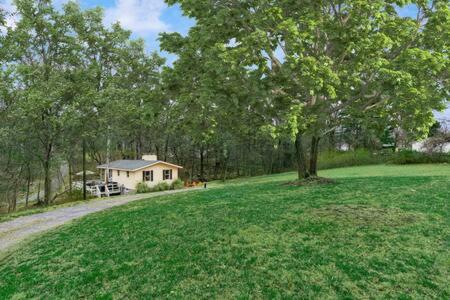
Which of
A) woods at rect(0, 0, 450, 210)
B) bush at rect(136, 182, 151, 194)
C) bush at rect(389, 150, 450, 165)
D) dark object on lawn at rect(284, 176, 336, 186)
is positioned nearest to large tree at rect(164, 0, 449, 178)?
woods at rect(0, 0, 450, 210)

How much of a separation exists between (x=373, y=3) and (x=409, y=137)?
4579 mm

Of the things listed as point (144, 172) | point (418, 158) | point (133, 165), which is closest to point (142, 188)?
point (144, 172)

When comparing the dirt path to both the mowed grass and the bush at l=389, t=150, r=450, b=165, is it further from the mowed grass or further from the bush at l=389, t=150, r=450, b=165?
the bush at l=389, t=150, r=450, b=165

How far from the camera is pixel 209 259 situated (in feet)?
22.6

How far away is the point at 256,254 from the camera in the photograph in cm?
687

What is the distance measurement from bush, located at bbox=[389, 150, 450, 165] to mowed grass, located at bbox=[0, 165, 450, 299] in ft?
50.7

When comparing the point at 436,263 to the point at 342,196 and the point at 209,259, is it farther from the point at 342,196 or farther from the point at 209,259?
the point at 342,196

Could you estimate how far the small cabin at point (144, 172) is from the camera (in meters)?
32.5

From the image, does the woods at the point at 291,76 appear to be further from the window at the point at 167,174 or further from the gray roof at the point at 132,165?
the window at the point at 167,174

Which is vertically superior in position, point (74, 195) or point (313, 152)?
point (313, 152)

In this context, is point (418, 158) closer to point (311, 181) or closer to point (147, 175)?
point (311, 181)

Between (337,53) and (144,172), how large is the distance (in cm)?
2337

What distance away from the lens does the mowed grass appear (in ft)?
18.5

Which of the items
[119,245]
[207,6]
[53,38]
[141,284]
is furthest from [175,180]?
[141,284]
